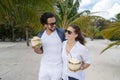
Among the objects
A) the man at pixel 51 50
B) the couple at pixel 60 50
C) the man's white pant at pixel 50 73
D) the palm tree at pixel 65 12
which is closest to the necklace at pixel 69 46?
the couple at pixel 60 50

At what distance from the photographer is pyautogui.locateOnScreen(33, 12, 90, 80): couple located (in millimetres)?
3732

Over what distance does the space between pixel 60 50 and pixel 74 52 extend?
0.78ft

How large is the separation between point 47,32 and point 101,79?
4841 mm

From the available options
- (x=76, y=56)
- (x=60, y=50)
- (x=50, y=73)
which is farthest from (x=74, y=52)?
(x=50, y=73)

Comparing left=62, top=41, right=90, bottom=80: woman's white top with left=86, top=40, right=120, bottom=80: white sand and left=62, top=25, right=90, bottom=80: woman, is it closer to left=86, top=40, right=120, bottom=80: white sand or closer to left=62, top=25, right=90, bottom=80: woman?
left=62, top=25, right=90, bottom=80: woman

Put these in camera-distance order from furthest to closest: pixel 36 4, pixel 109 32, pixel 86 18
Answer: pixel 86 18 < pixel 109 32 < pixel 36 4

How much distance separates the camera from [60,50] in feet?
12.8

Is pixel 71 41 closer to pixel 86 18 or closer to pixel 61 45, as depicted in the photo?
pixel 61 45

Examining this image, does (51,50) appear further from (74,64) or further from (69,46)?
(74,64)

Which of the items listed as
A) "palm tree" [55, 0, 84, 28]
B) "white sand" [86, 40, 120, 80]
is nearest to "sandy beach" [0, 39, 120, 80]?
"white sand" [86, 40, 120, 80]

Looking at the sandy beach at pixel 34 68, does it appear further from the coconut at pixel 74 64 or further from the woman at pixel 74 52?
the coconut at pixel 74 64

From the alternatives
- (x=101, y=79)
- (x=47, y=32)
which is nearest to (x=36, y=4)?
(x=101, y=79)

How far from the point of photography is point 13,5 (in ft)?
27.9

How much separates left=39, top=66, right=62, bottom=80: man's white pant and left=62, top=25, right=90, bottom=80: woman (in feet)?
0.26
